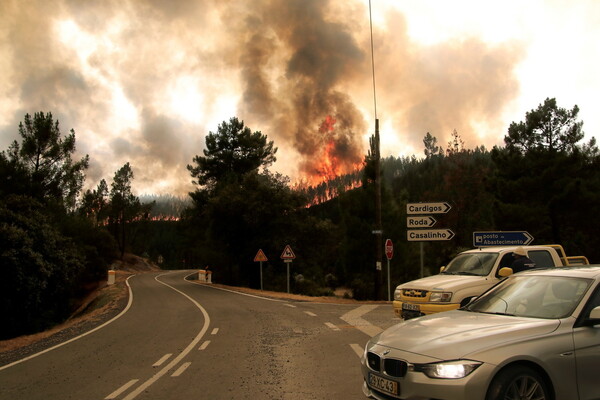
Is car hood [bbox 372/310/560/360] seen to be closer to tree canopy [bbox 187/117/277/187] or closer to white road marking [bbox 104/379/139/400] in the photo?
white road marking [bbox 104/379/139/400]

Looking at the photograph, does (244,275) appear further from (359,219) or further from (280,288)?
(359,219)

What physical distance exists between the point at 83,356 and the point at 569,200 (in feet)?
104

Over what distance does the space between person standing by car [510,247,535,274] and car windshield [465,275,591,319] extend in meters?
3.90

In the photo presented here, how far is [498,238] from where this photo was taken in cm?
1633

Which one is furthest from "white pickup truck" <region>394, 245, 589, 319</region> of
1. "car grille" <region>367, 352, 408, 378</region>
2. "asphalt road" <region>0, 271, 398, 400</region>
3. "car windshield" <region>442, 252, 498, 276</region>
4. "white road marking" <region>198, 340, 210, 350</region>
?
"car grille" <region>367, 352, 408, 378</region>

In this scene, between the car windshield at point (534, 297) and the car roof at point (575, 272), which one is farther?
the car roof at point (575, 272)

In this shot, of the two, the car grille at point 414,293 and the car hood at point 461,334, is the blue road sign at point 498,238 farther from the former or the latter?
the car hood at point 461,334

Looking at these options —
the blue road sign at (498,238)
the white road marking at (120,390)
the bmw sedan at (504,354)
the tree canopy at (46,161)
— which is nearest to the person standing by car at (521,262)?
the bmw sedan at (504,354)

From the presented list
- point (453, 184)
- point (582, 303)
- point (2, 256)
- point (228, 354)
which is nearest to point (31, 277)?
point (2, 256)

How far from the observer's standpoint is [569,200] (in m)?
31.2

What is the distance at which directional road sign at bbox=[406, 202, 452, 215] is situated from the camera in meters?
17.1

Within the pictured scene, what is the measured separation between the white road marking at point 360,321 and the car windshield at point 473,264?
228cm

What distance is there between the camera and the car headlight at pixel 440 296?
346 inches

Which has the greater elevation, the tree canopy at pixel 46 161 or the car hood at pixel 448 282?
the tree canopy at pixel 46 161
